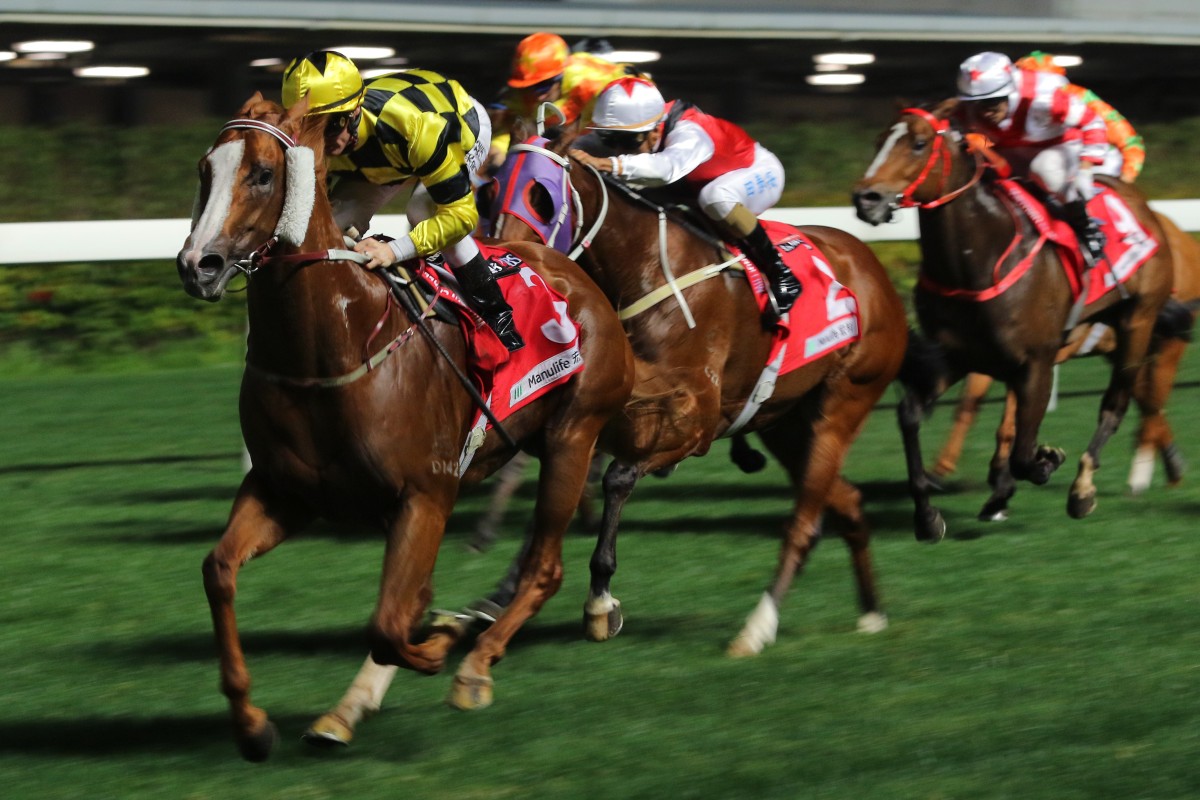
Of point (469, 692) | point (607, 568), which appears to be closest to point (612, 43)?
point (607, 568)

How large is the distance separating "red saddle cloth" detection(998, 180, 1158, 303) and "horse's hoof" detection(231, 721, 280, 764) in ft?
13.0

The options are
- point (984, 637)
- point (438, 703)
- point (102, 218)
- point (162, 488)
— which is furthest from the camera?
point (102, 218)

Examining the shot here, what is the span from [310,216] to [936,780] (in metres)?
1.80

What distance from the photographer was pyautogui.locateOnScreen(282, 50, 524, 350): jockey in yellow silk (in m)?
3.92

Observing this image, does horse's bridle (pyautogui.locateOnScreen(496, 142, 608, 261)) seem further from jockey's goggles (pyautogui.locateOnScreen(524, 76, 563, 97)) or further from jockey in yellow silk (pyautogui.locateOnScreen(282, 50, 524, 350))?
jockey in yellow silk (pyautogui.locateOnScreen(282, 50, 524, 350))

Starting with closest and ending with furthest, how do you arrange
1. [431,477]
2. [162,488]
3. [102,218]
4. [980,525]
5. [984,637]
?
[431,477] < [984,637] < [980,525] < [162,488] < [102,218]

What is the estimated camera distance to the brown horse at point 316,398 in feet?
11.8

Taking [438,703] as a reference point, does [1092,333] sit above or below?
below

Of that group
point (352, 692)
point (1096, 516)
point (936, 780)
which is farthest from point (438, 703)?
point (1096, 516)

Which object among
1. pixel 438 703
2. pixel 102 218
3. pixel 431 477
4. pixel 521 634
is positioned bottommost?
pixel 102 218

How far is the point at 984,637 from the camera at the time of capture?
16.2 ft

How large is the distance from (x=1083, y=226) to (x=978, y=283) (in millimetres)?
702

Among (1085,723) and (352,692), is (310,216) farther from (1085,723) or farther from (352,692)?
(1085,723)

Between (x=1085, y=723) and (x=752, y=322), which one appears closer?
(x=1085, y=723)
